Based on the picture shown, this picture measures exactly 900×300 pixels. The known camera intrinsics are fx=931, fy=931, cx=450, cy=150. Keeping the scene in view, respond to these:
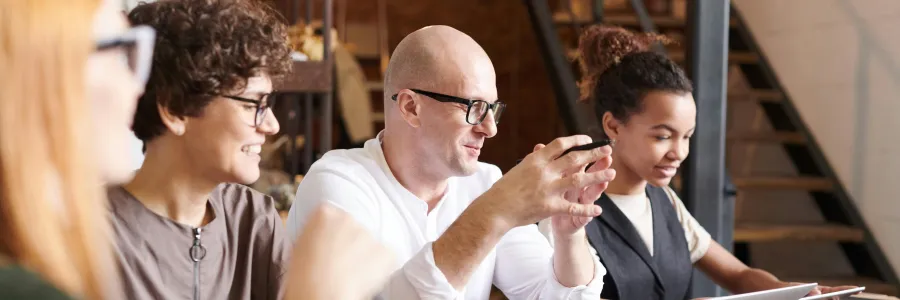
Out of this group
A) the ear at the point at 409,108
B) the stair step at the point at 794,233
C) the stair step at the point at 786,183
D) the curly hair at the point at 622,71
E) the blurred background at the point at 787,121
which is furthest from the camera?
the stair step at the point at 786,183

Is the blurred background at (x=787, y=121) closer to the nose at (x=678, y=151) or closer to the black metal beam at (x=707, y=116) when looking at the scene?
the black metal beam at (x=707, y=116)

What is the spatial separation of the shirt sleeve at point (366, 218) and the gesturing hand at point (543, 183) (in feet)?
0.46

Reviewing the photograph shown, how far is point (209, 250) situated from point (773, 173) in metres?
3.99

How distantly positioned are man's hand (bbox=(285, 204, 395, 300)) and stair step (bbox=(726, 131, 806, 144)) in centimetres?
386

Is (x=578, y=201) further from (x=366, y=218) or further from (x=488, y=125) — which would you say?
(x=366, y=218)

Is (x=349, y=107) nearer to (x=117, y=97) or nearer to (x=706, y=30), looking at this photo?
(x=706, y=30)

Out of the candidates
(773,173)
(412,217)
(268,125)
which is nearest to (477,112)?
(412,217)

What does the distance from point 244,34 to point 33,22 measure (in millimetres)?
714

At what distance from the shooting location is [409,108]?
185cm

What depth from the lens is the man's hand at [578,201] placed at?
1604 millimetres

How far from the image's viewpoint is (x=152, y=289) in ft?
4.09

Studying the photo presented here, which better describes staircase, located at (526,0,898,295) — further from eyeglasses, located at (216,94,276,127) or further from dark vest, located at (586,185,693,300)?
eyeglasses, located at (216,94,276,127)

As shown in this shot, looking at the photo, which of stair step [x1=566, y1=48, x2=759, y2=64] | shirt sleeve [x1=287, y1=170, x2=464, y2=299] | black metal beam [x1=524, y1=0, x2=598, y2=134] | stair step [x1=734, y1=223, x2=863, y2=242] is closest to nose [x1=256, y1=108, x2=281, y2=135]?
shirt sleeve [x1=287, y1=170, x2=464, y2=299]

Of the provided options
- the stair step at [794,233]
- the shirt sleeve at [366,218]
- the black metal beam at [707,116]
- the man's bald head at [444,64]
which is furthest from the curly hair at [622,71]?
the stair step at [794,233]
